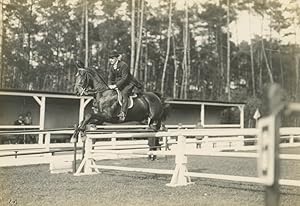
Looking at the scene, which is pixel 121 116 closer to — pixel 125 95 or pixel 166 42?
pixel 125 95

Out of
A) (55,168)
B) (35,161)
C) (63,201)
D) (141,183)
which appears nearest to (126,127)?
(35,161)

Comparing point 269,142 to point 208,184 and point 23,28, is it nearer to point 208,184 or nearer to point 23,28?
point 208,184

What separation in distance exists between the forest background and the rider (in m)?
0.41

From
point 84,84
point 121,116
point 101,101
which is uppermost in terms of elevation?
point 84,84

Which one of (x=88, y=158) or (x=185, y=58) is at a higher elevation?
(x=185, y=58)

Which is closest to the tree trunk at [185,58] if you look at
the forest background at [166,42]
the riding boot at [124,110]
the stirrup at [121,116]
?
the forest background at [166,42]

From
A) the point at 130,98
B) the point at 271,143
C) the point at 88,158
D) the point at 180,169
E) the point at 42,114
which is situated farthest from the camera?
the point at 42,114

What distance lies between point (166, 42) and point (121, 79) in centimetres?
155

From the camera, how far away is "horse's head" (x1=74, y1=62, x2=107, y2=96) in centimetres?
367

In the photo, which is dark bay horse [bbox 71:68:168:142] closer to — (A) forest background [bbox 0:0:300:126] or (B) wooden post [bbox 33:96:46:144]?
(A) forest background [bbox 0:0:300:126]

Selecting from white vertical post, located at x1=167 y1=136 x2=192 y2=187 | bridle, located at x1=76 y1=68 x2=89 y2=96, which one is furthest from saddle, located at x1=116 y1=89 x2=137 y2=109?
white vertical post, located at x1=167 y1=136 x2=192 y2=187

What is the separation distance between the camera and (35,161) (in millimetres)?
4715

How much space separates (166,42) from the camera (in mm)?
5109

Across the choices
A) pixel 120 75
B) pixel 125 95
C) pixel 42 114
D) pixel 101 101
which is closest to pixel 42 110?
pixel 42 114
